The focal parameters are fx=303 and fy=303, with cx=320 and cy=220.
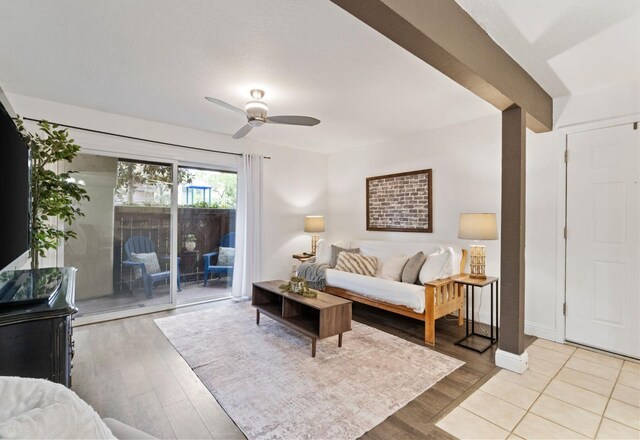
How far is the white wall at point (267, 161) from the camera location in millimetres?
3402

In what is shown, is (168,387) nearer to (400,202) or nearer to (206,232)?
(206,232)

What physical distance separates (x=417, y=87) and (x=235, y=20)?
1675mm

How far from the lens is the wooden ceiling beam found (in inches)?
52.6

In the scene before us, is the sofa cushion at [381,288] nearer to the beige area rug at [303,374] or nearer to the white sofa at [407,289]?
the white sofa at [407,289]

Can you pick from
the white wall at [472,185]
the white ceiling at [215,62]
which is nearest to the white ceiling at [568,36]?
the white ceiling at [215,62]

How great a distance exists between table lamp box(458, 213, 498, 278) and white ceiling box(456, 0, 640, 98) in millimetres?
1290

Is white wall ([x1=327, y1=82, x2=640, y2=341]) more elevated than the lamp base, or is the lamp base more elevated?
white wall ([x1=327, y1=82, x2=640, y2=341])

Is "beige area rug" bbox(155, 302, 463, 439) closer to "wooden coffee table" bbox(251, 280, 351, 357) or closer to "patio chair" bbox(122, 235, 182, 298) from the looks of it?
"wooden coffee table" bbox(251, 280, 351, 357)

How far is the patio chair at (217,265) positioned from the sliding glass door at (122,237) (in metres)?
0.50

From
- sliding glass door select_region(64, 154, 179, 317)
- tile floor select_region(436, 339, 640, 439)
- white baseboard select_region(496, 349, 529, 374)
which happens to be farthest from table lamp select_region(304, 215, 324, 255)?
tile floor select_region(436, 339, 640, 439)

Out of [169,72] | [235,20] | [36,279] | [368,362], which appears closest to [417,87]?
[235,20]

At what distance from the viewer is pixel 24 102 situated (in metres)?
3.05

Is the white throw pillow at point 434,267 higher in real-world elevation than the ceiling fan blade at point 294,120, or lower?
lower

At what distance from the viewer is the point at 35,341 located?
4.26 feet
